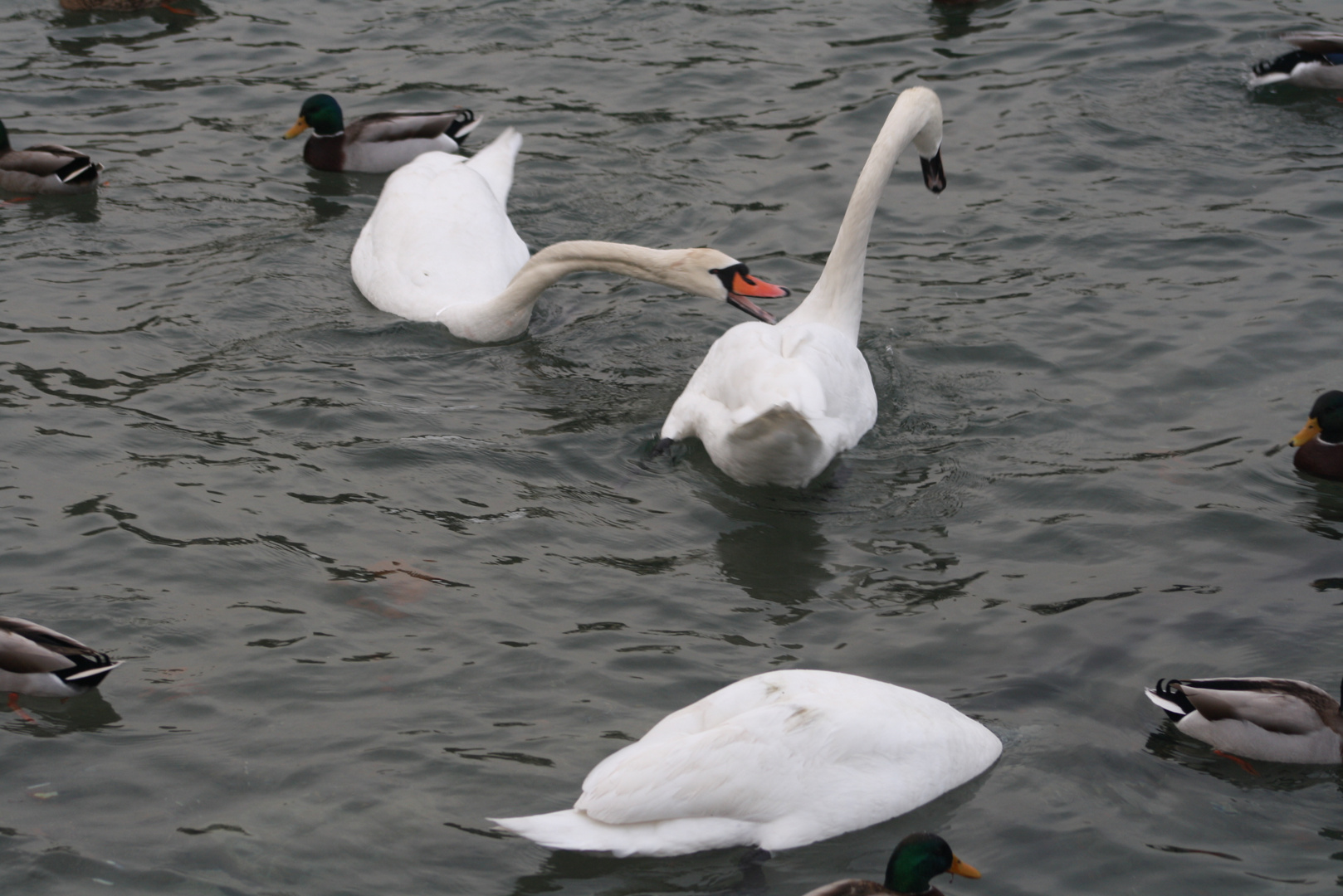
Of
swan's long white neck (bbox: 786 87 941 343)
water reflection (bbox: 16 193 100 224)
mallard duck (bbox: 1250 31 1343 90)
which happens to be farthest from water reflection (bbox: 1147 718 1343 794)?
water reflection (bbox: 16 193 100 224)

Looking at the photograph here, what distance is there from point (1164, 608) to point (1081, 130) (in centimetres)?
561

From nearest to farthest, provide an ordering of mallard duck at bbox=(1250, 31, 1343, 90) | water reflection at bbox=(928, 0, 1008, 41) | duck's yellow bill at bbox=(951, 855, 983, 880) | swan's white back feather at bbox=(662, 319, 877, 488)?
duck's yellow bill at bbox=(951, 855, 983, 880) < swan's white back feather at bbox=(662, 319, 877, 488) < mallard duck at bbox=(1250, 31, 1343, 90) < water reflection at bbox=(928, 0, 1008, 41)

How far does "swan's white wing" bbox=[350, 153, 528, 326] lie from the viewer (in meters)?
9.20

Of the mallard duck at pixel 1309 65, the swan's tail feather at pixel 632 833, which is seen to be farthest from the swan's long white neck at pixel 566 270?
the mallard duck at pixel 1309 65

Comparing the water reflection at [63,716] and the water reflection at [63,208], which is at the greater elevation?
the water reflection at [63,208]

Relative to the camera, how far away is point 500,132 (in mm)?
12023

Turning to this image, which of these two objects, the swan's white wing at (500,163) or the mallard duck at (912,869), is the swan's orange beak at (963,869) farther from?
the swan's white wing at (500,163)

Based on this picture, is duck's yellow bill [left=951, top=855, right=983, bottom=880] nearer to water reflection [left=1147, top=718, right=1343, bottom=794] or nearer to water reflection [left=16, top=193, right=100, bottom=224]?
water reflection [left=1147, top=718, right=1343, bottom=794]

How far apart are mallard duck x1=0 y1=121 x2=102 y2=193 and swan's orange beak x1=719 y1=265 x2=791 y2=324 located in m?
5.02

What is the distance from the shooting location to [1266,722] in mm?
5344

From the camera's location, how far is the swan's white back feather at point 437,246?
9.19 m

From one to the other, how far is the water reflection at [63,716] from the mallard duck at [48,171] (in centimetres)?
574

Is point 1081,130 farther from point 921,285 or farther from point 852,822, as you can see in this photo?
point 852,822

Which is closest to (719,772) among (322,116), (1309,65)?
(322,116)
